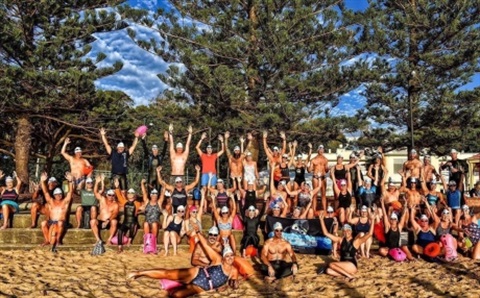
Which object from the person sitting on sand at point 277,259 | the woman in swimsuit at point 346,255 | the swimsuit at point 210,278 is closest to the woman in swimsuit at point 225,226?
the person sitting on sand at point 277,259

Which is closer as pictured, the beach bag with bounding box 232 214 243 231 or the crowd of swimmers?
the crowd of swimmers

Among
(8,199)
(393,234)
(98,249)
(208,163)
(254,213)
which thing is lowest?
(98,249)

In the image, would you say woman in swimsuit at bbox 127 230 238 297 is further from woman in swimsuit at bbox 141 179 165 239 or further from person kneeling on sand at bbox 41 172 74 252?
person kneeling on sand at bbox 41 172 74 252

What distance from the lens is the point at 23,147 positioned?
16.4 meters

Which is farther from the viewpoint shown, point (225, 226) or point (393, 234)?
point (393, 234)

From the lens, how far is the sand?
6.55 metres

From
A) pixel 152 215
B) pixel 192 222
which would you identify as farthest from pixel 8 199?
pixel 192 222

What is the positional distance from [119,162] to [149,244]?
2.05 meters

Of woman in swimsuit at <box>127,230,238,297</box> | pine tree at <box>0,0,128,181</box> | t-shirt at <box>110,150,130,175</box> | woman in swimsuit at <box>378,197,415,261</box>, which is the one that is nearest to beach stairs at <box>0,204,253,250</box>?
t-shirt at <box>110,150,130,175</box>

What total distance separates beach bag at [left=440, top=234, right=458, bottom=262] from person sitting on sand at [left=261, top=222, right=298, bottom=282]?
9.43 ft

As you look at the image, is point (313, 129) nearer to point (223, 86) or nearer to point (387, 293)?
point (223, 86)

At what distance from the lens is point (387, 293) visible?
6609 millimetres

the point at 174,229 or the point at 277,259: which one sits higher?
the point at 174,229

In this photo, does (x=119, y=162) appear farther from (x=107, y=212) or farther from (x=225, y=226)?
(x=225, y=226)
